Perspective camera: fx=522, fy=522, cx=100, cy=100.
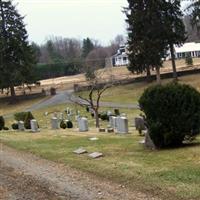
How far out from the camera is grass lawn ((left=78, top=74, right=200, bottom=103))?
2366 inches

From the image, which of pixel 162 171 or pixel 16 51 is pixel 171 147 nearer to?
pixel 162 171

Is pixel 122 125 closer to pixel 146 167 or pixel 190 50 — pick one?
pixel 146 167

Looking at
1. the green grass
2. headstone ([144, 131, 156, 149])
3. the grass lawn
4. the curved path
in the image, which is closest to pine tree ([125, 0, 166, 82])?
the grass lawn

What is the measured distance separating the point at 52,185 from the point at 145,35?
2096 inches

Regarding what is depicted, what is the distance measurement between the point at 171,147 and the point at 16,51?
59952 millimetres

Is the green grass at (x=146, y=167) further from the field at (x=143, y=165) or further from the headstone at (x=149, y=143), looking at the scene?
the headstone at (x=149, y=143)

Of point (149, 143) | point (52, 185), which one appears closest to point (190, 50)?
point (149, 143)

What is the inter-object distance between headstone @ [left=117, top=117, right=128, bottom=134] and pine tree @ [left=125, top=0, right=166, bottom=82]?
125ft

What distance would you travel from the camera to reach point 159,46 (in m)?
60.8

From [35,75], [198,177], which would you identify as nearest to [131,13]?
[35,75]

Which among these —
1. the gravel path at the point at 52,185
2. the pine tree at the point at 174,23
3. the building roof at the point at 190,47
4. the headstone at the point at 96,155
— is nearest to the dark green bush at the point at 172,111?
the headstone at the point at 96,155

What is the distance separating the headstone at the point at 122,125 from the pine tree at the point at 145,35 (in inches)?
1495

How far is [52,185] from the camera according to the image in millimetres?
9820

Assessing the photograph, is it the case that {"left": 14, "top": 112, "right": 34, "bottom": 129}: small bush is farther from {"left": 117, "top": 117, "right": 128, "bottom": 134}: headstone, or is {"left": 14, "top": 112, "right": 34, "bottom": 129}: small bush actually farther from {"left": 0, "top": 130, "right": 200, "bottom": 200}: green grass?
{"left": 0, "top": 130, "right": 200, "bottom": 200}: green grass
